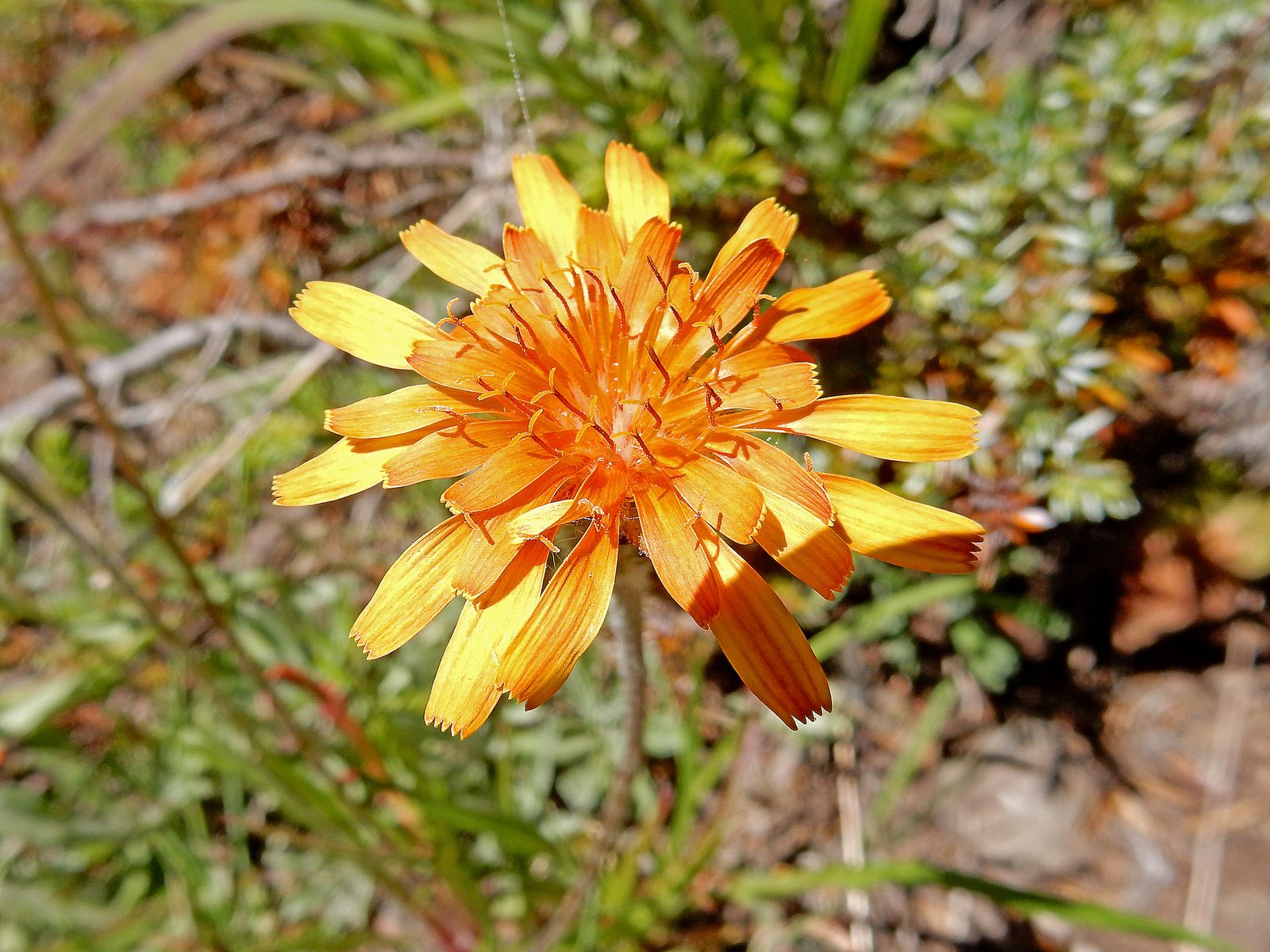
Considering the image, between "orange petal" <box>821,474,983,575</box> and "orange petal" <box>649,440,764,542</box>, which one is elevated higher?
"orange petal" <box>649,440,764,542</box>

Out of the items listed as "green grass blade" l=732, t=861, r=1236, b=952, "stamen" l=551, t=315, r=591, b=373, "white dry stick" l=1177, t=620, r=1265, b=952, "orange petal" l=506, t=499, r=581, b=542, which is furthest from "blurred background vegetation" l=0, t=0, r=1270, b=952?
"stamen" l=551, t=315, r=591, b=373

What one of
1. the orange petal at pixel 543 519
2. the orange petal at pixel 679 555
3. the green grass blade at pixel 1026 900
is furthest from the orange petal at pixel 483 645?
the green grass blade at pixel 1026 900

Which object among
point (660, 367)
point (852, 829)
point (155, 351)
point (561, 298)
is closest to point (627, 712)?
point (660, 367)

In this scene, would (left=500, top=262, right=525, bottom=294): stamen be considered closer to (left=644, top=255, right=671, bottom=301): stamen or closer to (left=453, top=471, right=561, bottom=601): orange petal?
(left=644, top=255, right=671, bottom=301): stamen

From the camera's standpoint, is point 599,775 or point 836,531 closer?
point 836,531

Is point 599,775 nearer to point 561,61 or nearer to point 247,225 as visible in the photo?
point 561,61

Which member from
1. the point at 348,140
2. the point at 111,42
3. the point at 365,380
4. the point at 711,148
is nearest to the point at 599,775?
the point at 365,380
